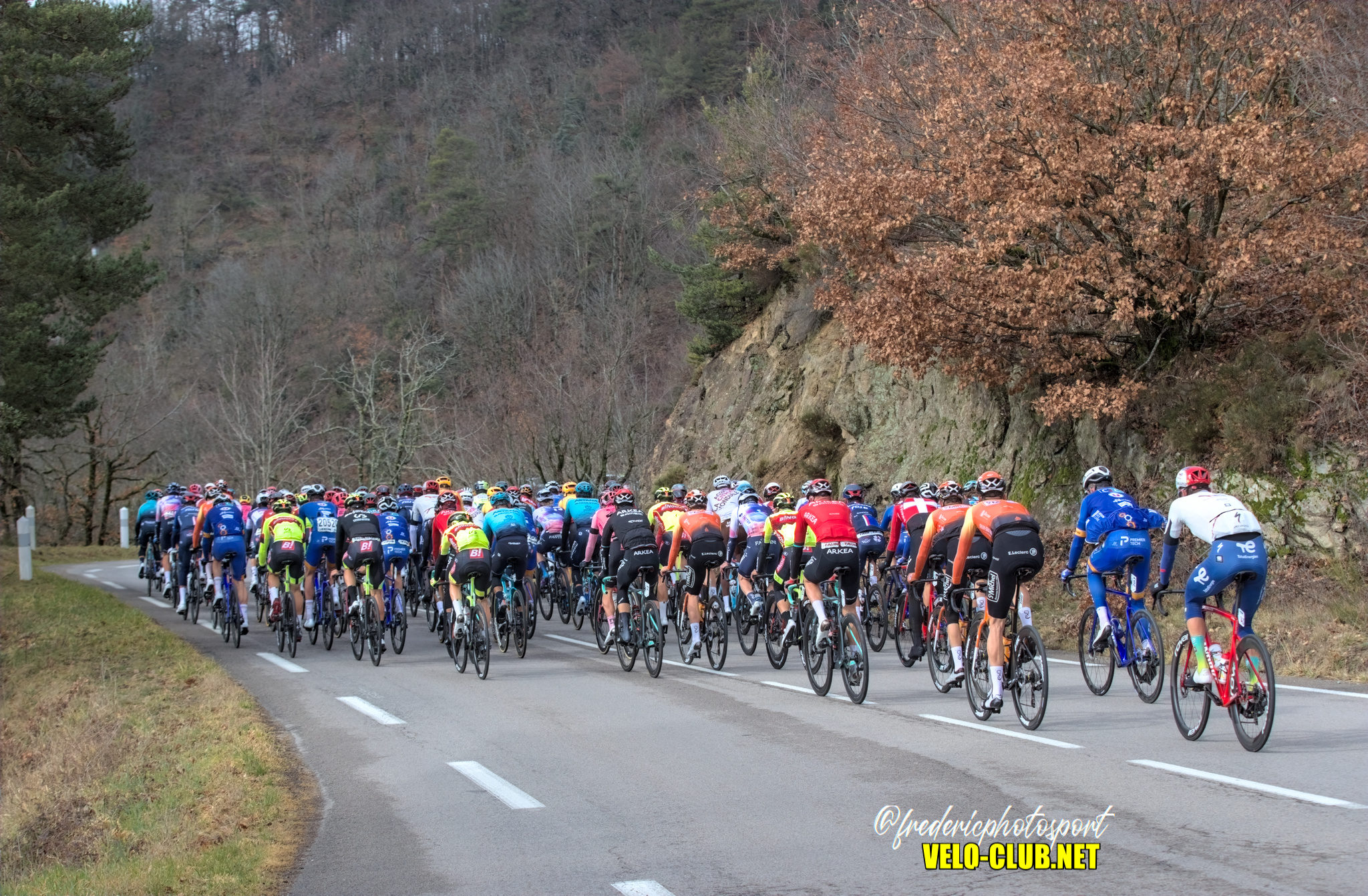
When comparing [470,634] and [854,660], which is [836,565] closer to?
[854,660]

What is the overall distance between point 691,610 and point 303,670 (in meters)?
4.89

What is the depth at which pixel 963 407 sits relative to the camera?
24406mm

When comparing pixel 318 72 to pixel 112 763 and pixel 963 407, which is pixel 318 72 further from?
pixel 112 763

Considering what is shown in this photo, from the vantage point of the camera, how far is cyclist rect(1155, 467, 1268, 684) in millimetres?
8500

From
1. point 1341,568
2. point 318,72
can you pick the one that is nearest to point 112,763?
point 1341,568

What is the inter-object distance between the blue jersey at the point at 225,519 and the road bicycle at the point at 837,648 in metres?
10.1

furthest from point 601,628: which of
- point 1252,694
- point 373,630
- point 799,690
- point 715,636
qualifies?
point 1252,694

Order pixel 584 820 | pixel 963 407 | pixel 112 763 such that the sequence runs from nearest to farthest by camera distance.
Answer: pixel 584 820, pixel 112 763, pixel 963 407

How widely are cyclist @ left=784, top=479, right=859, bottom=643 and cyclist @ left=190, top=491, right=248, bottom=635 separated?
9.62 meters

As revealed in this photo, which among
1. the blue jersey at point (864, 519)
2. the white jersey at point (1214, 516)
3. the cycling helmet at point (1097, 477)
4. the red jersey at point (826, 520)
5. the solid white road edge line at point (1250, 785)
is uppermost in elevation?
the cycling helmet at point (1097, 477)

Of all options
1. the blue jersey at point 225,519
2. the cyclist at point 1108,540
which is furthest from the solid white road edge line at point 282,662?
the cyclist at point 1108,540

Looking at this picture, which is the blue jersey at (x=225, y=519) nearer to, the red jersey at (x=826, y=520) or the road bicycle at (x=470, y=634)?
the road bicycle at (x=470, y=634)

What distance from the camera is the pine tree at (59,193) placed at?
20656 mm

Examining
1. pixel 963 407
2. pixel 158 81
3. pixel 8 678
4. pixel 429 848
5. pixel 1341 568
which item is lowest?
pixel 8 678
